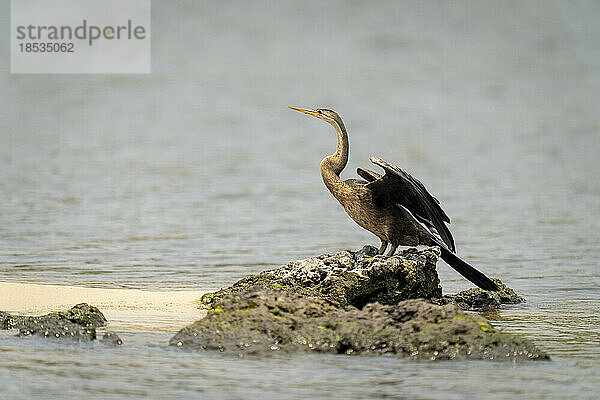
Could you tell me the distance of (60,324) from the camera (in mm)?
7109

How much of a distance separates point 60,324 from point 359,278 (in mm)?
2408

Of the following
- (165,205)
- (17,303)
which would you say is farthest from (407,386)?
(165,205)

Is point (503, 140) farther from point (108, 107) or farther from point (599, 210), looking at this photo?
point (108, 107)

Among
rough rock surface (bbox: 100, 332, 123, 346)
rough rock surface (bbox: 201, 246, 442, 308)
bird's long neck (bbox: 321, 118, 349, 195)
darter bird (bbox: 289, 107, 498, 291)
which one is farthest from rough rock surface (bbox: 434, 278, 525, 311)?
rough rock surface (bbox: 100, 332, 123, 346)

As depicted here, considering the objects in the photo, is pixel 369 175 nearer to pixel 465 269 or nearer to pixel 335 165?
pixel 335 165

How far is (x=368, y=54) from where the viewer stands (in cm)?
3753

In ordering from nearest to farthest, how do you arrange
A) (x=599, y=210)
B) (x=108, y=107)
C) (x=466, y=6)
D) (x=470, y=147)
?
(x=599, y=210) → (x=470, y=147) → (x=108, y=107) → (x=466, y=6)

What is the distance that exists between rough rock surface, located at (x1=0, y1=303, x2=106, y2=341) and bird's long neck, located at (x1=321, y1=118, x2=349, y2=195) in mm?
2419

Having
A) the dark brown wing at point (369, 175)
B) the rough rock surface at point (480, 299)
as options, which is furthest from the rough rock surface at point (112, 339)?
the rough rock surface at point (480, 299)

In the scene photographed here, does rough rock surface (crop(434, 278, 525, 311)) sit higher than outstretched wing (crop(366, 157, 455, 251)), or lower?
lower

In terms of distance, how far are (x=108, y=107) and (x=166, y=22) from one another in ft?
15.3

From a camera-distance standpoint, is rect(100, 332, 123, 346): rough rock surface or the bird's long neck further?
the bird's long neck

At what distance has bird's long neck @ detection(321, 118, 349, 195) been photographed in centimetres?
862
